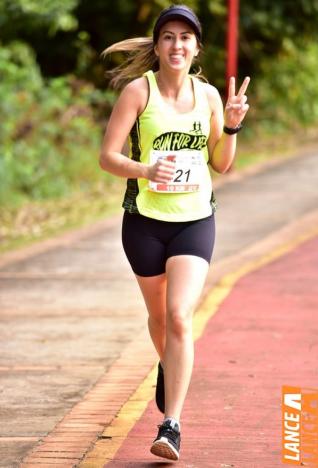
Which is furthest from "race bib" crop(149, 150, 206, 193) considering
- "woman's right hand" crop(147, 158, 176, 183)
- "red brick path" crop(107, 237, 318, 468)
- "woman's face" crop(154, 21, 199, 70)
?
"red brick path" crop(107, 237, 318, 468)

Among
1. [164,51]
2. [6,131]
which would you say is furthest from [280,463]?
[6,131]

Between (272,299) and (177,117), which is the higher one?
(177,117)

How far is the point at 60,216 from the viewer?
51.0 ft

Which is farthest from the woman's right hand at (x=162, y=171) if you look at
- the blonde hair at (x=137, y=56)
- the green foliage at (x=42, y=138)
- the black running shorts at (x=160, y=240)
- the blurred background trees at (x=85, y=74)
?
the green foliage at (x=42, y=138)

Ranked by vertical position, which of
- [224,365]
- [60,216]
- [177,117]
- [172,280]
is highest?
[177,117]

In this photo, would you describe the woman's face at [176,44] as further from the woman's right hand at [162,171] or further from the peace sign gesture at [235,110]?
the woman's right hand at [162,171]

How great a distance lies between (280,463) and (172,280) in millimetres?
908

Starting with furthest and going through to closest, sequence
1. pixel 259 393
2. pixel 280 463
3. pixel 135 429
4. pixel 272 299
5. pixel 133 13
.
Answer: pixel 133 13
pixel 272 299
pixel 259 393
pixel 135 429
pixel 280 463

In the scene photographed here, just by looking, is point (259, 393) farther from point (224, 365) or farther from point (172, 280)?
point (172, 280)

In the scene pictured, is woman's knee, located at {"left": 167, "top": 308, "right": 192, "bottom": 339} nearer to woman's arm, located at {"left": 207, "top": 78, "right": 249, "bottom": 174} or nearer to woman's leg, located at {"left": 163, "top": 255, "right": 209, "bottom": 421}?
woman's leg, located at {"left": 163, "top": 255, "right": 209, "bottom": 421}

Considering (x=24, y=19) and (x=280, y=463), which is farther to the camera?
(x=24, y=19)

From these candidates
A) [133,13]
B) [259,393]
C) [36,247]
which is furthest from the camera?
[133,13]

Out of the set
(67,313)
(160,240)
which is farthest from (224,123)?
(67,313)

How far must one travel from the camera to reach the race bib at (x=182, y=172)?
552 centimetres
